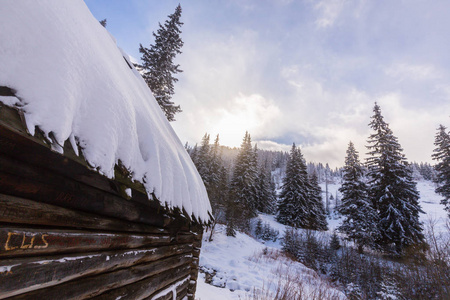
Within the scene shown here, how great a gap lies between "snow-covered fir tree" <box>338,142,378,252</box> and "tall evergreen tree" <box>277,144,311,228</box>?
752 centimetres

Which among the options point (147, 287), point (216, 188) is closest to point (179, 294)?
point (147, 287)

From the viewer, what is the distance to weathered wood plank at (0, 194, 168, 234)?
1163mm

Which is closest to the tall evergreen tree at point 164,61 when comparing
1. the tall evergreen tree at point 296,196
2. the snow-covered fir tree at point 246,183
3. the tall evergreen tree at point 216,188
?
the tall evergreen tree at point 216,188

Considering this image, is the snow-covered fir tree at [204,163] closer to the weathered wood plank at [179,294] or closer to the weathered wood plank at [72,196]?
the weathered wood plank at [179,294]

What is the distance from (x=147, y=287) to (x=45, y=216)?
6.79 feet

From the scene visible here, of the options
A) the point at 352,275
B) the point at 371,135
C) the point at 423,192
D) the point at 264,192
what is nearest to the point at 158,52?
the point at 352,275

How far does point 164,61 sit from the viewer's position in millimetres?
13531

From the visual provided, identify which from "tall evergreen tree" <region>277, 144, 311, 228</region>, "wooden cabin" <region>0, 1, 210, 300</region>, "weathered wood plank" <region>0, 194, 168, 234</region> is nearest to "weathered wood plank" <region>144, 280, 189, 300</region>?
"wooden cabin" <region>0, 1, 210, 300</region>

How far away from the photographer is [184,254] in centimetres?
443

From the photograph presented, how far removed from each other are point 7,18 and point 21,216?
1.16m

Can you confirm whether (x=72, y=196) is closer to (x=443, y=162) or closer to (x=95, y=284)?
(x=95, y=284)

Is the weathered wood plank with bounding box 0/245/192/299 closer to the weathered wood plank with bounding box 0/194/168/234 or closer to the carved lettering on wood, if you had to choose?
the carved lettering on wood

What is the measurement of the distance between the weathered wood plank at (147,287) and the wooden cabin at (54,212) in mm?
16

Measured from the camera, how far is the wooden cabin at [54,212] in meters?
1.09
